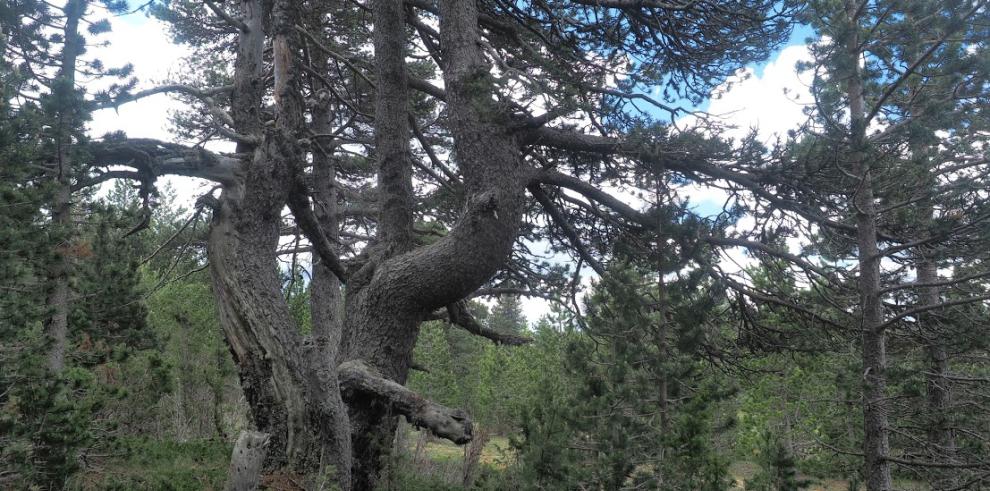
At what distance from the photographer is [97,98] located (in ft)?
19.6

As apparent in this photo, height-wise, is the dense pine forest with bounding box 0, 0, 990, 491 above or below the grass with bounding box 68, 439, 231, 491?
above

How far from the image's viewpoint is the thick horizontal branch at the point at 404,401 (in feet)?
15.3

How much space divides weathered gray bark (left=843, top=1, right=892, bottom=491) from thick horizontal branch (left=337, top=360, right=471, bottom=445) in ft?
12.9

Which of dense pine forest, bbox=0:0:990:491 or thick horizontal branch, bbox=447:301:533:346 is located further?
thick horizontal branch, bbox=447:301:533:346

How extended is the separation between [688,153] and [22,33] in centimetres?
1008

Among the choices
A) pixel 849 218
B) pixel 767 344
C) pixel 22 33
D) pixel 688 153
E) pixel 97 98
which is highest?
pixel 22 33

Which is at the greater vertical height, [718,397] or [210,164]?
[210,164]

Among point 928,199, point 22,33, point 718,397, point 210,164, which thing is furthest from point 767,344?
point 22,33

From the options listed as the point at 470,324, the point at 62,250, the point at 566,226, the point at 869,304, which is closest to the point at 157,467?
the point at 62,250

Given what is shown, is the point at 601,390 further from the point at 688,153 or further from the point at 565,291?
the point at 688,153

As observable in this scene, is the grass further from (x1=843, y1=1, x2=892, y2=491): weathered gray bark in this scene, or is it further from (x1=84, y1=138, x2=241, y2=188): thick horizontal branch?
(x1=843, y1=1, x2=892, y2=491): weathered gray bark

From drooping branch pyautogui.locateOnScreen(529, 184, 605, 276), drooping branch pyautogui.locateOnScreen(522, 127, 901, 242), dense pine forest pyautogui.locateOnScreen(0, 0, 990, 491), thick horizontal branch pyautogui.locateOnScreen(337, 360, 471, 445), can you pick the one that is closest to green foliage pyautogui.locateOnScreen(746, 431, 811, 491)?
dense pine forest pyautogui.locateOnScreen(0, 0, 990, 491)

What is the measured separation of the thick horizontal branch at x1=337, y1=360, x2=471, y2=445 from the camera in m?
4.67

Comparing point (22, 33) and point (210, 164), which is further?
point (22, 33)
